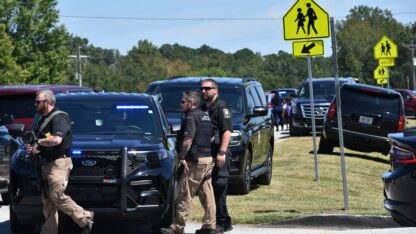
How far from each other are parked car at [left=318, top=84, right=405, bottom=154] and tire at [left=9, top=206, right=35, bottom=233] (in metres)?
12.5

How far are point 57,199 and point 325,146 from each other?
14699 mm

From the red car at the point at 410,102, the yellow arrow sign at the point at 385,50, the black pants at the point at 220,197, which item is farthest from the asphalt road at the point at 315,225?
the red car at the point at 410,102

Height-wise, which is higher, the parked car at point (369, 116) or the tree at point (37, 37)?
the tree at point (37, 37)

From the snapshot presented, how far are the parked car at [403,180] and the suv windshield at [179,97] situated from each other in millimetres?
5705

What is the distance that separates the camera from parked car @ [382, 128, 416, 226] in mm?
9180

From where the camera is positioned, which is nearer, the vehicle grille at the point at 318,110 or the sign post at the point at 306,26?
the sign post at the point at 306,26

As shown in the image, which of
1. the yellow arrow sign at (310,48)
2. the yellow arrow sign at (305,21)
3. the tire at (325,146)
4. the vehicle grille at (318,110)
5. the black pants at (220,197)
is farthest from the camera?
the vehicle grille at (318,110)

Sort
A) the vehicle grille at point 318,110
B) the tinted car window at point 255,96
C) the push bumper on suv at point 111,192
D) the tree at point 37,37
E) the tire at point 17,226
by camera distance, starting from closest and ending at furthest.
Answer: the push bumper on suv at point 111,192 → the tire at point 17,226 → the tinted car window at point 255,96 → the vehicle grille at point 318,110 → the tree at point 37,37

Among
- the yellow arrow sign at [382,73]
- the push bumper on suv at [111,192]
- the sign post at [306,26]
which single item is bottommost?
the push bumper on suv at [111,192]

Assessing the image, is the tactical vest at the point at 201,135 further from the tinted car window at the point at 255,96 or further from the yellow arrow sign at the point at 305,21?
the tinted car window at the point at 255,96

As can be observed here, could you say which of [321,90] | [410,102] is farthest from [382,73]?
[410,102]

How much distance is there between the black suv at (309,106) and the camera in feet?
99.3

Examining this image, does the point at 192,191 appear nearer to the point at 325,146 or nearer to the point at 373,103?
the point at 373,103

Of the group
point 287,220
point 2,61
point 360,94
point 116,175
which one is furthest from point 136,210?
point 2,61
